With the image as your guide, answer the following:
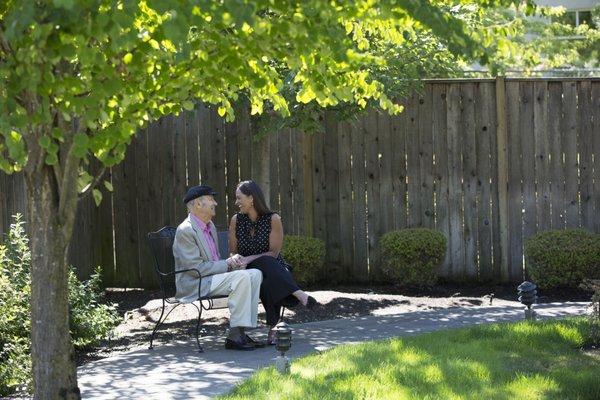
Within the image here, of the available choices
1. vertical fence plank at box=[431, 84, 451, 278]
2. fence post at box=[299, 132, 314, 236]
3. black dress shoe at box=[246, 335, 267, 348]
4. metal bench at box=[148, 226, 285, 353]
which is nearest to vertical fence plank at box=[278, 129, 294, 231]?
fence post at box=[299, 132, 314, 236]

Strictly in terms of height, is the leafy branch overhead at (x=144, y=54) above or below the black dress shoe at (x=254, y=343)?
above

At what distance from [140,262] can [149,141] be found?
4.67ft

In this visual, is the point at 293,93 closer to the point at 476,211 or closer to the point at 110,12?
the point at 476,211

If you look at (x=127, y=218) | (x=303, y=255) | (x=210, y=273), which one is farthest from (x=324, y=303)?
(x=127, y=218)

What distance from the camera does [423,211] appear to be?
12.4 m

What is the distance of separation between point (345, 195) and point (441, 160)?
116 cm

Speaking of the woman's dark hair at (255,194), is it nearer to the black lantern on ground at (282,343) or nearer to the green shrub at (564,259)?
the black lantern on ground at (282,343)

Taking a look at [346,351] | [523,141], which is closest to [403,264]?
[523,141]

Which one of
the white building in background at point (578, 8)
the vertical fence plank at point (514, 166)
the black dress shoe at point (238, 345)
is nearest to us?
the black dress shoe at point (238, 345)

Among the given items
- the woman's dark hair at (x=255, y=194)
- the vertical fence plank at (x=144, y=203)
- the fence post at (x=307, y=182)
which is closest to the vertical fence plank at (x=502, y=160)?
the fence post at (x=307, y=182)

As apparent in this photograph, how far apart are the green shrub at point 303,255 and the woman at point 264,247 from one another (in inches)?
96.6

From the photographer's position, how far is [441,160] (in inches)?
488

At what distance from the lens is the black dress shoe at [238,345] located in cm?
845

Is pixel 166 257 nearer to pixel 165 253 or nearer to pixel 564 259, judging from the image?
pixel 165 253
